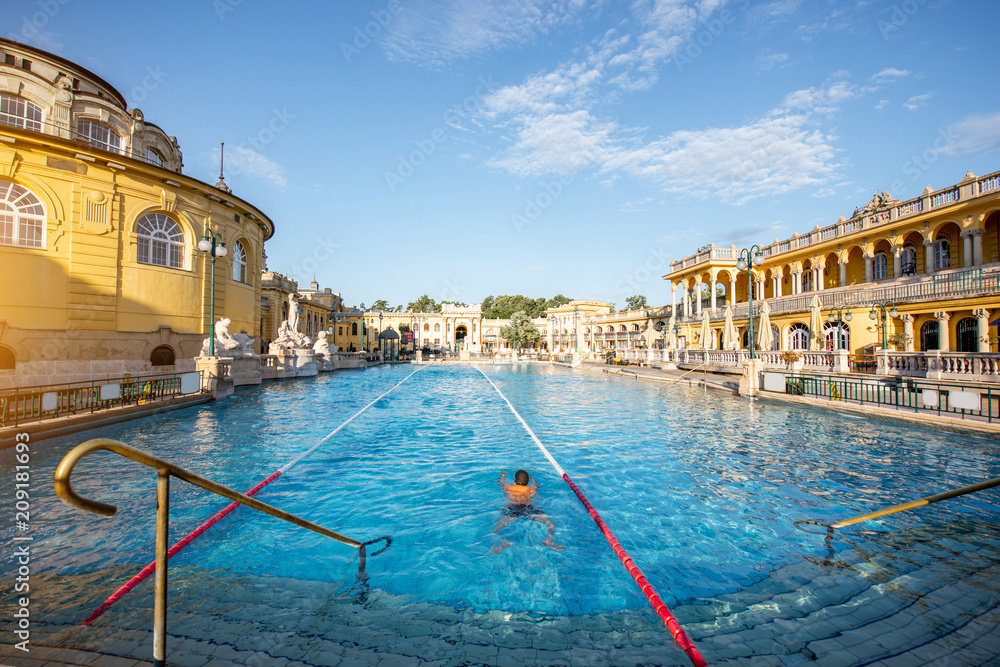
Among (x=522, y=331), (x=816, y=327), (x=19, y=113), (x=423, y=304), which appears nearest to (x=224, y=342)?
(x=19, y=113)

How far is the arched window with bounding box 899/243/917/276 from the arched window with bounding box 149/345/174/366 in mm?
42798

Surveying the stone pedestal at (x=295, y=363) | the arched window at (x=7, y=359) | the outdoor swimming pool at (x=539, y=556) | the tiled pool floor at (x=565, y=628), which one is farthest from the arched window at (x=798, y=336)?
the arched window at (x=7, y=359)

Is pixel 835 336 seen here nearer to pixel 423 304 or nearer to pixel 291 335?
pixel 291 335

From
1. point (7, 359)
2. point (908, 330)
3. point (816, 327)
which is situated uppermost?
point (816, 327)

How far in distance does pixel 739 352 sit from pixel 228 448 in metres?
26.9

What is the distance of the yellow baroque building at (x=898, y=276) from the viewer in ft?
65.4

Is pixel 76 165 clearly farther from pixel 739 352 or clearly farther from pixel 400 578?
pixel 739 352

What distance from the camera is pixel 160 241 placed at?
70.9 feet

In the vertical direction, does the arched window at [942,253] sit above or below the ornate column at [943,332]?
above

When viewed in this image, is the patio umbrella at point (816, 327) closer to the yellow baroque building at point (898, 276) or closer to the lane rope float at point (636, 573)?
the yellow baroque building at point (898, 276)

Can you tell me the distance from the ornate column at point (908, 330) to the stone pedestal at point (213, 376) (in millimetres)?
32602

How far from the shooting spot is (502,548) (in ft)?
18.1

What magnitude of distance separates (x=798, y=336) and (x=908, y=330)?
7165 millimetres

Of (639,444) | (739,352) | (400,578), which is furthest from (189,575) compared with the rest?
(739,352)
